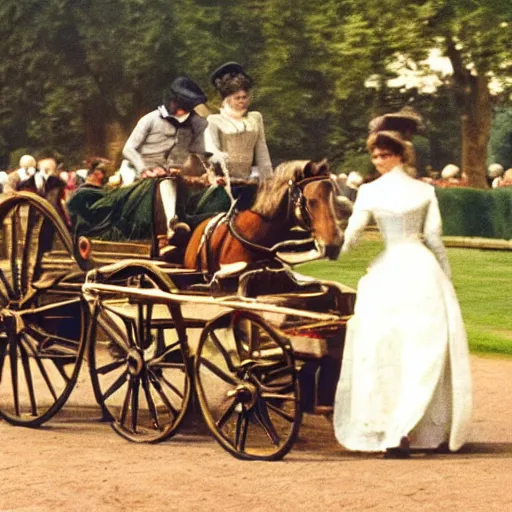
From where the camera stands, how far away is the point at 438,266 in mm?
7875

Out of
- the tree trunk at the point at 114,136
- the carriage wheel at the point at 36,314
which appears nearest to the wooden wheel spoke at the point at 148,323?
the carriage wheel at the point at 36,314

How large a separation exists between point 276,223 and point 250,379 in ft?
3.30

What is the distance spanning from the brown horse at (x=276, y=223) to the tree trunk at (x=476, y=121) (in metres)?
18.5

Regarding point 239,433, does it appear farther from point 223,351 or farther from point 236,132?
point 236,132

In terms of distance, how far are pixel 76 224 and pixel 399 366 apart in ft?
8.59

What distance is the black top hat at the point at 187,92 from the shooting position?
362 inches

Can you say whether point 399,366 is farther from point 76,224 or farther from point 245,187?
point 76,224

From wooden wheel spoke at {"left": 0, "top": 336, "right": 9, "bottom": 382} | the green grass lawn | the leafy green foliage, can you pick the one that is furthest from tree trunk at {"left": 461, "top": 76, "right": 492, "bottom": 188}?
wooden wheel spoke at {"left": 0, "top": 336, "right": 9, "bottom": 382}

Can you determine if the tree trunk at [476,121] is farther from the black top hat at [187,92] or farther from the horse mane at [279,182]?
the horse mane at [279,182]

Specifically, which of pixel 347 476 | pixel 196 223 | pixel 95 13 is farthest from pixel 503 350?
pixel 95 13

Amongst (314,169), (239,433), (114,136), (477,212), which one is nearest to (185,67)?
(114,136)

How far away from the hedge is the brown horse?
16.7 m

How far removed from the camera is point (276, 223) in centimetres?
844

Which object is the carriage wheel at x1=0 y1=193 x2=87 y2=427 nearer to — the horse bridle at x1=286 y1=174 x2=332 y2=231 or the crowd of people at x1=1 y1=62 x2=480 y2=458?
the horse bridle at x1=286 y1=174 x2=332 y2=231
